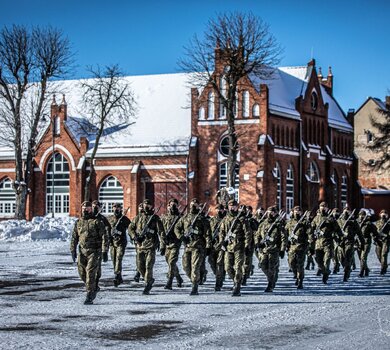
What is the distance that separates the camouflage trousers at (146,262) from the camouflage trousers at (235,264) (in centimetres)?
167

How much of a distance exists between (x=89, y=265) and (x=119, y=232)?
14.6ft

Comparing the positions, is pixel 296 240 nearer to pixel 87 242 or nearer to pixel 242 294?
pixel 242 294

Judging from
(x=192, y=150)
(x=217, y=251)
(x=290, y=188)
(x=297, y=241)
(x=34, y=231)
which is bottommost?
(x=217, y=251)

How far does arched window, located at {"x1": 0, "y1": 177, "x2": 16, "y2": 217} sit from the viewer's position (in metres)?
64.6

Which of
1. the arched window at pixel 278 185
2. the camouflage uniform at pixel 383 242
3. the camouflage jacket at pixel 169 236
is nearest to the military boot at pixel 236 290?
the camouflage jacket at pixel 169 236

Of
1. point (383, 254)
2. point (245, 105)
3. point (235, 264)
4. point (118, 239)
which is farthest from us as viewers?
point (245, 105)

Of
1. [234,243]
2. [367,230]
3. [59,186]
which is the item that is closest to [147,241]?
[234,243]

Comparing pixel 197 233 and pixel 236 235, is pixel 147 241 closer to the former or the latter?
pixel 197 233

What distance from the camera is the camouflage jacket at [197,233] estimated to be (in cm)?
1920

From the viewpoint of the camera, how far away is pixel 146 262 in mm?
18953

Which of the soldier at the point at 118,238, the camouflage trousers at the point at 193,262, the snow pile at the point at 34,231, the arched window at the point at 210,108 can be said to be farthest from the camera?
the arched window at the point at 210,108

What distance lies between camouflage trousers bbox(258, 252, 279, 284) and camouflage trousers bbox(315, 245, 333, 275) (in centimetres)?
277

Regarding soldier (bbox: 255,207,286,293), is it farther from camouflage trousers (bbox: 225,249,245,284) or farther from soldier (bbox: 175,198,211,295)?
soldier (bbox: 175,198,211,295)

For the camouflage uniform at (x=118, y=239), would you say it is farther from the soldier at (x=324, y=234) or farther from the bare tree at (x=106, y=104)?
the bare tree at (x=106, y=104)
